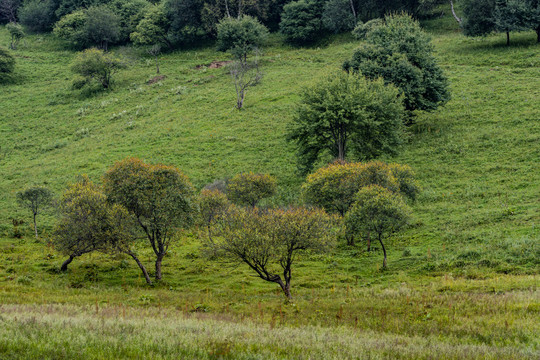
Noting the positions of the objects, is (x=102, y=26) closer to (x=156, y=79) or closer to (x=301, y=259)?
(x=156, y=79)

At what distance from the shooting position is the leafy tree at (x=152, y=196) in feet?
84.5

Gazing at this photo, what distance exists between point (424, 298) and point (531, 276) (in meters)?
6.06

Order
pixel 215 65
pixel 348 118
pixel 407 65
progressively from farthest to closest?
pixel 215 65 → pixel 407 65 → pixel 348 118

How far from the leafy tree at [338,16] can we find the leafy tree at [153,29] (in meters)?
36.5

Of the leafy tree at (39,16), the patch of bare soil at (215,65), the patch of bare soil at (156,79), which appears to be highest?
the leafy tree at (39,16)

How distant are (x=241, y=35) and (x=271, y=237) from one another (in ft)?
219

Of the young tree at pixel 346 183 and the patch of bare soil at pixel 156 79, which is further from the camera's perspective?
the patch of bare soil at pixel 156 79

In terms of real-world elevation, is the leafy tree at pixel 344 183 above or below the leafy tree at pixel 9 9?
below

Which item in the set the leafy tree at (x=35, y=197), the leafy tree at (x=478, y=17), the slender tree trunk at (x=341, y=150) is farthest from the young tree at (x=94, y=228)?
the leafy tree at (x=478, y=17)

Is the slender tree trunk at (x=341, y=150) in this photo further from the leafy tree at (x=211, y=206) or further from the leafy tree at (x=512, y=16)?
the leafy tree at (x=512, y=16)

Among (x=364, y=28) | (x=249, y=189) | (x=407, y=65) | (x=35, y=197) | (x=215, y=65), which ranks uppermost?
(x=364, y=28)

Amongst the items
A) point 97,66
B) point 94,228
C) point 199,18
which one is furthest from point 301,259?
point 199,18

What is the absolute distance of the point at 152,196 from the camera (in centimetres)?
2594

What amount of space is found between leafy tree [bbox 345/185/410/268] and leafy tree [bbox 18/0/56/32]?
11856 centimetres
